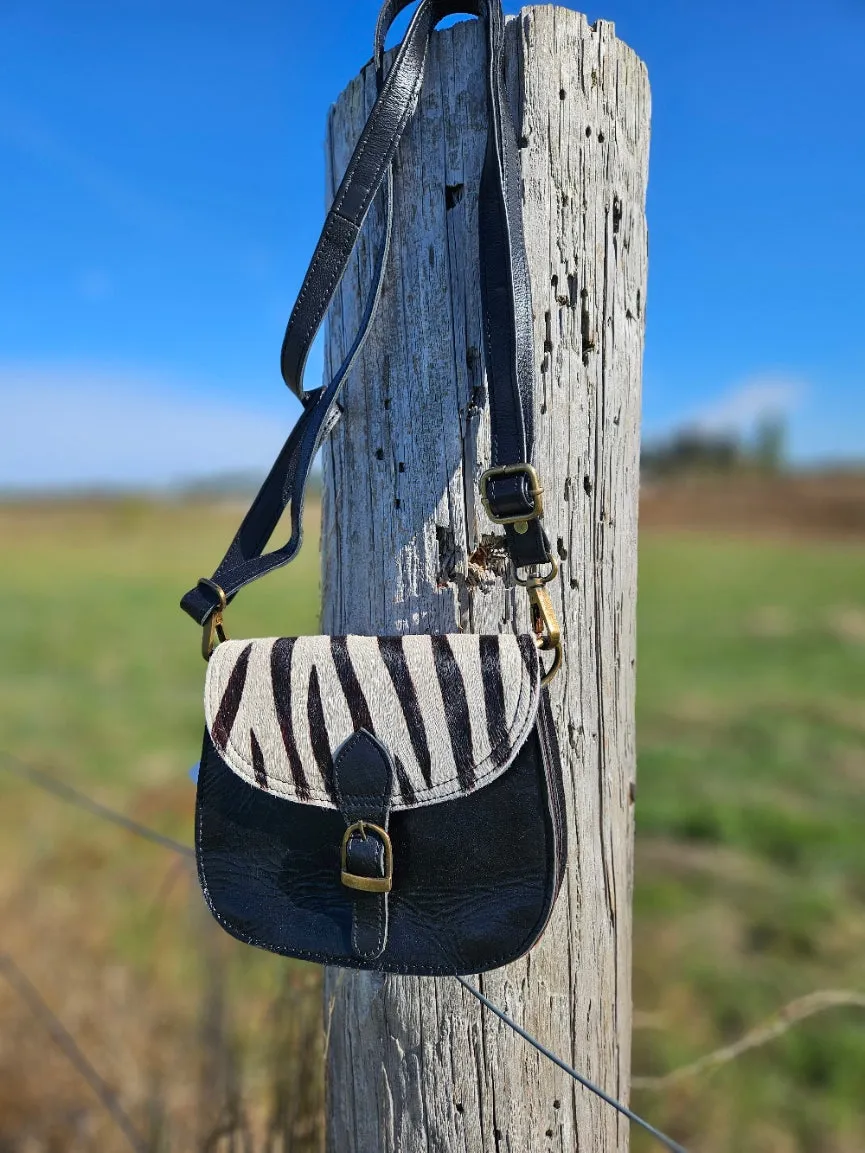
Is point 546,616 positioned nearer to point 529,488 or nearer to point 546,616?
point 546,616

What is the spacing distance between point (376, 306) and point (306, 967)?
1634 millimetres

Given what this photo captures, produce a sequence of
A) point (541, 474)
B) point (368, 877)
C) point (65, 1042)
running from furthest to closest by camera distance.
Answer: point (65, 1042) < point (541, 474) < point (368, 877)

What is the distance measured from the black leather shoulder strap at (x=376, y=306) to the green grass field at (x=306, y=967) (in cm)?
124

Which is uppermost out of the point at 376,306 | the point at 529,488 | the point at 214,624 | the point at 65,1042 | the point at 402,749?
the point at 376,306

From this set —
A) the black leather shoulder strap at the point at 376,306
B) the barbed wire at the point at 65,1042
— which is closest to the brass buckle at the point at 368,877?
the black leather shoulder strap at the point at 376,306

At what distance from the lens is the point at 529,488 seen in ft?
4.09

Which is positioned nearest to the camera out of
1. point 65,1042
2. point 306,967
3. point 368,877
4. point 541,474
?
point 368,877

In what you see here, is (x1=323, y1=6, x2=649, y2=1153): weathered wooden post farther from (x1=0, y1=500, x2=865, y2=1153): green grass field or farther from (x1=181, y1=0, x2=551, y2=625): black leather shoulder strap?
(x1=0, y1=500, x2=865, y2=1153): green grass field

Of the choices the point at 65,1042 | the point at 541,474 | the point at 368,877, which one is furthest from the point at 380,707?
the point at 65,1042

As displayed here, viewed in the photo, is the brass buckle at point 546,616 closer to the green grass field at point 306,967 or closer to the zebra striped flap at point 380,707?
the zebra striped flap at point 380,707

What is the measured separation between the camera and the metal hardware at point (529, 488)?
1.23 meters

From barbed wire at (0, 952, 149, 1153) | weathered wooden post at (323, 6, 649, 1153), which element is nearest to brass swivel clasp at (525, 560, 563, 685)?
weathered wooden post at (323, 6, 649, 1153)

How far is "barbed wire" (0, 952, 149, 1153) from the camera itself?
2496 mm

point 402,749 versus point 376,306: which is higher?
point 376,306
